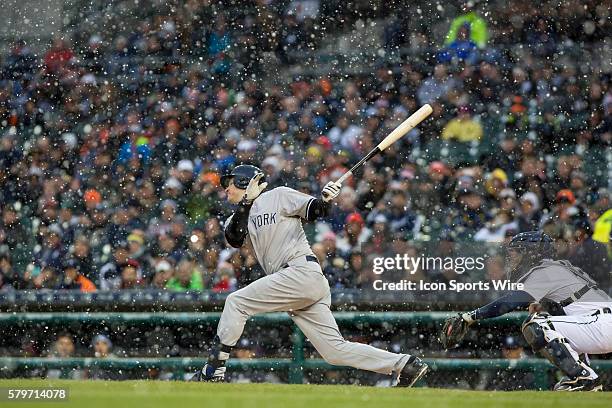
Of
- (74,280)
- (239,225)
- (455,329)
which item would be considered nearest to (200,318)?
(239,225)

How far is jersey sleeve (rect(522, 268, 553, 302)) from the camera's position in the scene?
6.70 metres

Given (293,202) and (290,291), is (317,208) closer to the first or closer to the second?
(293,202)

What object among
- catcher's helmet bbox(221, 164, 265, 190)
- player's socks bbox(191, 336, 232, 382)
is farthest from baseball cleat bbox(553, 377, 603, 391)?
catcher's helmet bbox(221, 164, 265, 190)

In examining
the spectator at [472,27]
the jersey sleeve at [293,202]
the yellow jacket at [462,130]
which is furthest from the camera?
the spectator at [472,27]

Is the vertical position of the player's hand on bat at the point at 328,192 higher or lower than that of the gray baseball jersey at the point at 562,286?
higher

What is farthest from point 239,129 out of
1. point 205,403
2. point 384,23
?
point 205,403

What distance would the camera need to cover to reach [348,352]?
21.5 ft

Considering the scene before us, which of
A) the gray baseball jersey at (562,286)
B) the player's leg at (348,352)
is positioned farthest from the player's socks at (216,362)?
the gray baseball jersey at (562,286)

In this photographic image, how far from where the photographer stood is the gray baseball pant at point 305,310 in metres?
6.48

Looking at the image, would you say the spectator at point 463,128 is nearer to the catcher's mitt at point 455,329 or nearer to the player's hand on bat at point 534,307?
the player's hand on bat at point 534,307

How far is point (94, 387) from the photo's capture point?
608 centimetres

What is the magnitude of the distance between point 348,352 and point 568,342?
4.33 feet

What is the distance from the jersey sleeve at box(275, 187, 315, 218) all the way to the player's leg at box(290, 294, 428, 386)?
569 millimetres

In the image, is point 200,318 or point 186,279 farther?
point 186,279
